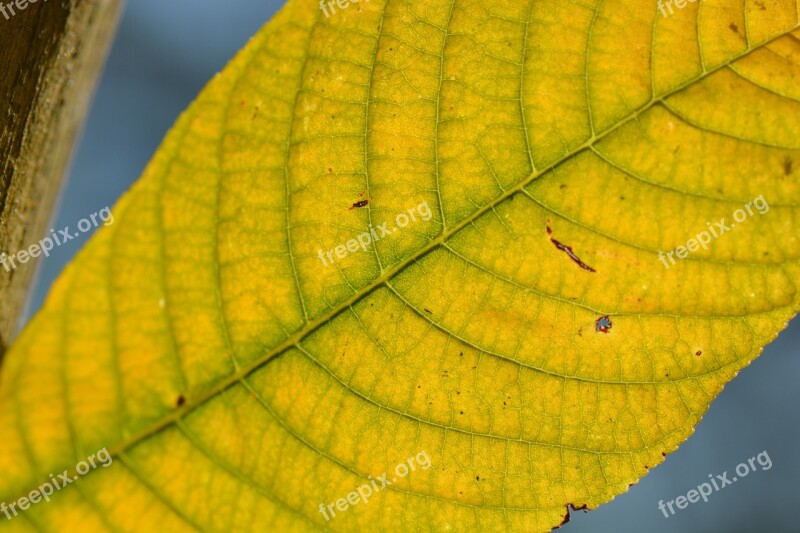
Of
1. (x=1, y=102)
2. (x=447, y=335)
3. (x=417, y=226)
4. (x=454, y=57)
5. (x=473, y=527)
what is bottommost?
(x=473, y=527)

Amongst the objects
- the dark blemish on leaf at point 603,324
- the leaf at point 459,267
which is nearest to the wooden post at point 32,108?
the leaf at point 459,267

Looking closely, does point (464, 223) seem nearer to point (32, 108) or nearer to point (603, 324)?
point (603, 324)

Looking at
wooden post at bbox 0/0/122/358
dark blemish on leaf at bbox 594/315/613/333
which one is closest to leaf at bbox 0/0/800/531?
dark blemish on leaf at bbox 594/315/613/333

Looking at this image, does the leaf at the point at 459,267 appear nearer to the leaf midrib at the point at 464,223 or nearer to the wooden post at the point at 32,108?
the leaf midrib at the point at 464,223

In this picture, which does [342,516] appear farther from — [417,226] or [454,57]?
[454,57]

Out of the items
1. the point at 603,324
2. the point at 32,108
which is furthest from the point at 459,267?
the point at 32,108

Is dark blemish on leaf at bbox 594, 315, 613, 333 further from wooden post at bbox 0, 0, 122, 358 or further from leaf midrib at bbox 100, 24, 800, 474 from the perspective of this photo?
wooden post at bbox 0, 0, 122, 358

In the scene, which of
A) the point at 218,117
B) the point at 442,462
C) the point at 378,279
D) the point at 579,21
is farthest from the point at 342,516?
the point at 579,21
